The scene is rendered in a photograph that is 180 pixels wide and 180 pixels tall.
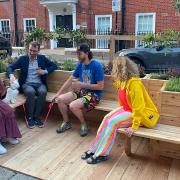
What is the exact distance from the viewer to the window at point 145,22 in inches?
524

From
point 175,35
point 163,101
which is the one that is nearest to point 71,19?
point 175,35

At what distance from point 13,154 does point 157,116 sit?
1.85 meters

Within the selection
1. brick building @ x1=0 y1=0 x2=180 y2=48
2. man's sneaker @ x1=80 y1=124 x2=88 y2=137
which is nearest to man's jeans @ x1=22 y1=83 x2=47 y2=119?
man's sneaker @ x1=80 y1=124 x2=88 y2=137

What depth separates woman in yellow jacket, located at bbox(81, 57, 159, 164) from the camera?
Result: 127 inches

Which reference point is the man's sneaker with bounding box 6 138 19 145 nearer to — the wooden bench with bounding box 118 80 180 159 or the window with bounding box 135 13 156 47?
the wooden bench with bounding box 118 80 180 159

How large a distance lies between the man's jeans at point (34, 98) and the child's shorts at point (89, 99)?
68cm

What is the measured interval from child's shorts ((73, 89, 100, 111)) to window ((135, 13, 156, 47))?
9.95 m

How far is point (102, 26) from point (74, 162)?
38.7 feet

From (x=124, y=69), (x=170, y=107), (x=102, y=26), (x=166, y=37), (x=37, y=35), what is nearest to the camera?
(x=124, y=69)

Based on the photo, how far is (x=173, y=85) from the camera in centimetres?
362

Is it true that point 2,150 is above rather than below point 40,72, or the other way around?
below

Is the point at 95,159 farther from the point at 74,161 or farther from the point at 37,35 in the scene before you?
the point at 37,35

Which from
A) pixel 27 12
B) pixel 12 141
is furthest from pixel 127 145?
pixel 27 12

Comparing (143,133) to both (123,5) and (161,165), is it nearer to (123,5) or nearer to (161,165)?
(161,165)
